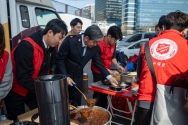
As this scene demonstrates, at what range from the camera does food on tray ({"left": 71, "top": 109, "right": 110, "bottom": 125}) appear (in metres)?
1.53

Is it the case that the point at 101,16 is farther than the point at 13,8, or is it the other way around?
the point at 101,16

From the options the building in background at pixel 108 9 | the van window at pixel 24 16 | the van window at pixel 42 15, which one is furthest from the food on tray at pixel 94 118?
the building in background at pixel 108 9

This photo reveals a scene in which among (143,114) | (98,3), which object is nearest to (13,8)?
(143,114)

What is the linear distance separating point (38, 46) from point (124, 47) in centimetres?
742

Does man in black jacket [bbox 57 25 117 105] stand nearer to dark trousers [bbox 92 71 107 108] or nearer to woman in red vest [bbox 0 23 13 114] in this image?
dark trousers [bbox 92 71 107 108]

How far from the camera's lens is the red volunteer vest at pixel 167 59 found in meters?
1.39

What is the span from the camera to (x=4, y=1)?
344 cm

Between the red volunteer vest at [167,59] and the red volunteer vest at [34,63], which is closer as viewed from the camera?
the red volunteer vest at [167,59]

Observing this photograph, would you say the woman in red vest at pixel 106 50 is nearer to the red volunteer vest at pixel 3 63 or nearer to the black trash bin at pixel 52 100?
the red volunteer vest at pixel 3 63

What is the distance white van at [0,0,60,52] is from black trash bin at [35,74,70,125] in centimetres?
300

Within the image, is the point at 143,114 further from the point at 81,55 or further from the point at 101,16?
the point at 101,16

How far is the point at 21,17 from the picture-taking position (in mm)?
4109

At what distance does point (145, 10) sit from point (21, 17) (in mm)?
61655

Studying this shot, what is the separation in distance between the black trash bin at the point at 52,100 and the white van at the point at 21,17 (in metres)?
3.00
